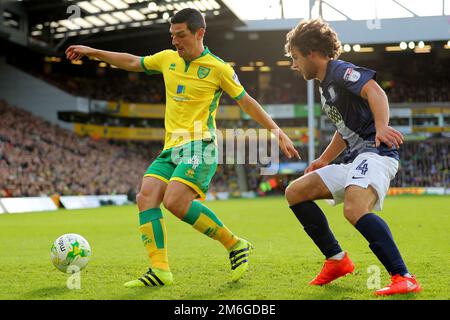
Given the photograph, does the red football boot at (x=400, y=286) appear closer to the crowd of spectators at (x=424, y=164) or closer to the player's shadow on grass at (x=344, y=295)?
the player's shadow on grass at (x=344, y=295)

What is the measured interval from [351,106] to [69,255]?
9.47 feet

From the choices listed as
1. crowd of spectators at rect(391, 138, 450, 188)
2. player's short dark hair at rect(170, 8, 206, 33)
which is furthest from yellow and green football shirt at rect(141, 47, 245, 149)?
crowd of spectators at rect(391, 138, 450, 188)

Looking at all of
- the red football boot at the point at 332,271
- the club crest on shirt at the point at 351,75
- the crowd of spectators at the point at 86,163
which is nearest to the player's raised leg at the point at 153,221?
the red football boot at the point at 332,271

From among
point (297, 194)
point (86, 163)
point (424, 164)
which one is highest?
point (297, 194)

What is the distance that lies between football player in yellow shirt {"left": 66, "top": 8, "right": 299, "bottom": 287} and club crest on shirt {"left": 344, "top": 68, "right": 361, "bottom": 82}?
2.83ft

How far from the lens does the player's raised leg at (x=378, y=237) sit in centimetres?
455

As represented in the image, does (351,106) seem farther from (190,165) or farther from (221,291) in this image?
(221,291)

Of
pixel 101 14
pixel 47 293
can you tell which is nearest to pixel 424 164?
pixel 101 14

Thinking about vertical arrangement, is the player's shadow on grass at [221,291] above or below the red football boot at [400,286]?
below

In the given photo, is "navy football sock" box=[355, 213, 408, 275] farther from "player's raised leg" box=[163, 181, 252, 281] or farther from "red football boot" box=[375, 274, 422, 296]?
"player's raised leg" box=[163, 181, 252, 281]

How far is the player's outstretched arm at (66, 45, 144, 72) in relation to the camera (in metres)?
5.90

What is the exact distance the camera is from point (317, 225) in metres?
5.28

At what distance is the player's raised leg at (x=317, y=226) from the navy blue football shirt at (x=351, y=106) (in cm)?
40

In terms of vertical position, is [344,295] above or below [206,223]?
below
